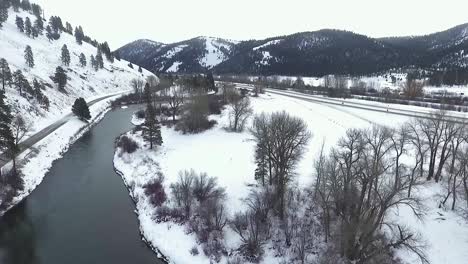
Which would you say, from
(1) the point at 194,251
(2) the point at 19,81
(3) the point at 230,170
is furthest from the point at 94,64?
(1) the point at 194,251

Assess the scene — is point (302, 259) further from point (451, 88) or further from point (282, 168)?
point (451, 88)

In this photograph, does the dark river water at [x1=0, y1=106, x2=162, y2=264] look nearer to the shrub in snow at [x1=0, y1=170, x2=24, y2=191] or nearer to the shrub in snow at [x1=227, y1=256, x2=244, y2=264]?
the shrub in snow at [x1=0, y1=170, x2=24, y2=191]

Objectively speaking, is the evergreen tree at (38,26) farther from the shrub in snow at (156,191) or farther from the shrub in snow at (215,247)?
the shrub in snow at (215,247)

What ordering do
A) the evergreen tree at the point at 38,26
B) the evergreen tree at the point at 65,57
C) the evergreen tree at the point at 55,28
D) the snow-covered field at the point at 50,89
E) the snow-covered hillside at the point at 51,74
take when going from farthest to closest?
the evergreen tree at the point at 55,28, the evergreen tree at the point at 38,26, the evergreen tree at the point at 65,57, the snow-covered hillside at the point at 51,74, the snow-covered field at the point at 50,89

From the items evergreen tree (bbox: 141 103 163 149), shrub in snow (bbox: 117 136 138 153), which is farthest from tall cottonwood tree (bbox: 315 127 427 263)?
shrub in snow (bbox: 117 136 138 153)

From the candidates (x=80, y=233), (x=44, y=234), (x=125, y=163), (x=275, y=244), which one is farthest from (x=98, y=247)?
(x=125, y=163)

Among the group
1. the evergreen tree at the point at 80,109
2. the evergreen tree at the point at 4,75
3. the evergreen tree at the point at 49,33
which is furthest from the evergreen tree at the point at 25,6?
the evergreen tree at the point at 80,109
